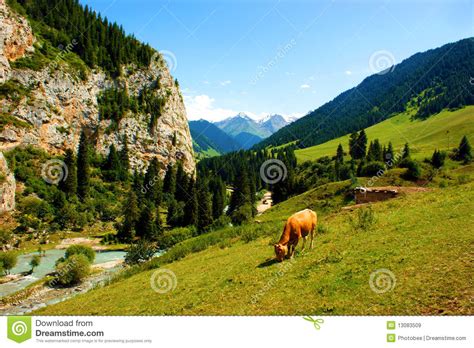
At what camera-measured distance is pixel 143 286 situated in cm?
2859

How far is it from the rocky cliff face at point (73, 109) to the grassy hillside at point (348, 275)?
345 ft

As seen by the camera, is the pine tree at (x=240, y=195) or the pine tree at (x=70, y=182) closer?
the pine tree at (x=70, y=182)

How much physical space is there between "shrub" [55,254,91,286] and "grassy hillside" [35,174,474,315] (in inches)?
1177

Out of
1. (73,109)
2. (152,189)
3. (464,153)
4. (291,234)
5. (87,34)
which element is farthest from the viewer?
(87,34)

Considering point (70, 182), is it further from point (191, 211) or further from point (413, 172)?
point (413, 172)

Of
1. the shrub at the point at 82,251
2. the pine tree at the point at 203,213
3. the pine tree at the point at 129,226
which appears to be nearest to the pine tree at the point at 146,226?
the pine tree at the point at 129,226

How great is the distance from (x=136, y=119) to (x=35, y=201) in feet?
242

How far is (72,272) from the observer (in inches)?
2168

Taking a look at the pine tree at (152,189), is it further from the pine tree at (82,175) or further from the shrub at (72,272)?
the shrub at (72,272)

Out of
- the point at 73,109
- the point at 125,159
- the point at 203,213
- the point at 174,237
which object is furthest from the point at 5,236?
the point at 73,109
